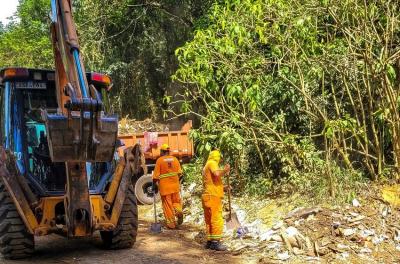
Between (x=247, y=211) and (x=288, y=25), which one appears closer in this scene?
(x=288, y=25)

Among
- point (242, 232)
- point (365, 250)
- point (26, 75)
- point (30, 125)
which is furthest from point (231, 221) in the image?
point (26, 75)

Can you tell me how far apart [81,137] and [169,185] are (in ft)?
15.4

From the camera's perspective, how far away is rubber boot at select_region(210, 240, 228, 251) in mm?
7472

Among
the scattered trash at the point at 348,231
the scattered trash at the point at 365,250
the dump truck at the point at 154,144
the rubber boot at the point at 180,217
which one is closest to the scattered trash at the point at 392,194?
the scattered trash at the point at 348,231

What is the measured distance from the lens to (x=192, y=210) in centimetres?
1045

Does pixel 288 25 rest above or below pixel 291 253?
above

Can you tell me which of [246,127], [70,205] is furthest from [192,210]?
[70,205]

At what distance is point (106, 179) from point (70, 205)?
4.57ft

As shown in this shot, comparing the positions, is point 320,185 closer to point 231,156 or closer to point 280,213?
point 280,213

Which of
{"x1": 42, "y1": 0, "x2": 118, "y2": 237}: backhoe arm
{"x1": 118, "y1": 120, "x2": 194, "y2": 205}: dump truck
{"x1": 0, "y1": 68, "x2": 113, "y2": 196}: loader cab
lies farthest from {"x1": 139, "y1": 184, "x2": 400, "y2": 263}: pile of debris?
{"x1": 118, "y1": 120, "x2": 194, "y2": 205}: dump truck

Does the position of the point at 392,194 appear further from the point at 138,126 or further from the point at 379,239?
the point at 138,126

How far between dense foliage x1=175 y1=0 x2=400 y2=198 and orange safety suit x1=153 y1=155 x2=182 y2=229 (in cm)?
82

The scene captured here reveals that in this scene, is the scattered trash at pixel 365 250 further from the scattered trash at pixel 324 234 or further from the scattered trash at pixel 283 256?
the scattered trash at pixel 283 256

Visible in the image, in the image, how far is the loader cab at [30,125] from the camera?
6.83 meters
